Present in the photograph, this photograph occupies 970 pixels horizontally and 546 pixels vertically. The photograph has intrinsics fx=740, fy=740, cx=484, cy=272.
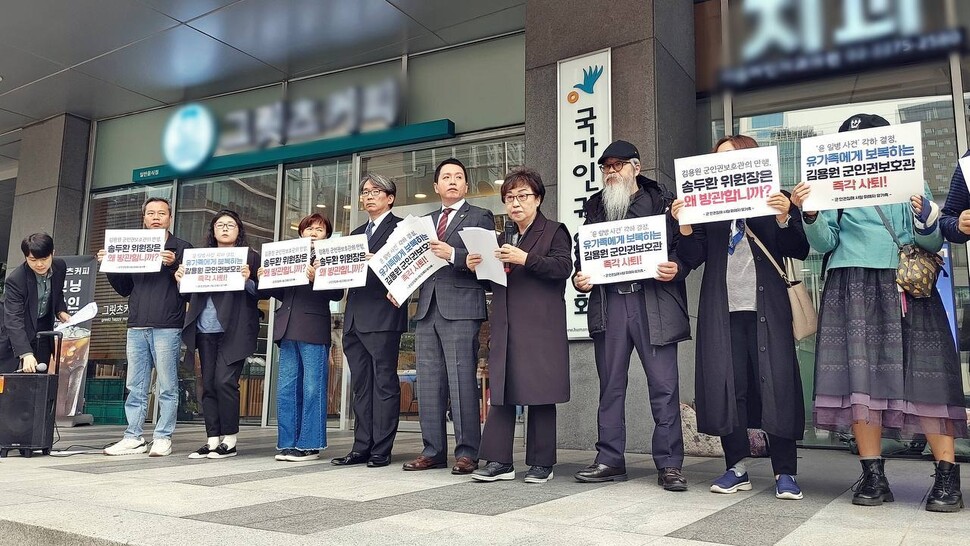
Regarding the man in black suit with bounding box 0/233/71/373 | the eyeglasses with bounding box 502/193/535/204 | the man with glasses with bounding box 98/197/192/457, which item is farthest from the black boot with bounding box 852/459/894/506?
the man in black suit with bounding box 0/233/71/373

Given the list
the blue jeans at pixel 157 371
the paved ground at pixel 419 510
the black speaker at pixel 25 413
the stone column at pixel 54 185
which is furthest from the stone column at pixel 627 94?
the stone column at pixel 54 185

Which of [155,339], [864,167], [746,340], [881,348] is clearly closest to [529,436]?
[746,340]

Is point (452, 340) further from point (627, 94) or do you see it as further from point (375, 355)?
point (627, 94)

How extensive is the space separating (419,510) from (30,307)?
3.91m

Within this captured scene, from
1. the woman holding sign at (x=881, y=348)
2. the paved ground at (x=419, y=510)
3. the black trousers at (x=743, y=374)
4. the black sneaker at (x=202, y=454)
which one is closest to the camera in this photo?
the paved ground at (x=419, y=510)

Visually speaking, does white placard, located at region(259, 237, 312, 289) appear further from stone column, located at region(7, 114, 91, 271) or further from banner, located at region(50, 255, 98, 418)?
stone column, located at region(7, 114, 91, 271)

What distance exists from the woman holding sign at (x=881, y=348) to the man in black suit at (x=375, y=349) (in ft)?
7.84

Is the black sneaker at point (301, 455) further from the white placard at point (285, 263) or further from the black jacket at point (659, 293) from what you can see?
the black jacket at point (659, 293)

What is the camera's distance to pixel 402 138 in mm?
8047

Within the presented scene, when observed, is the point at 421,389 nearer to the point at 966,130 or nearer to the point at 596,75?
the point at 596,75

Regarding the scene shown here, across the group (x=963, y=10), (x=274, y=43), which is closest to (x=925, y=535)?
(x=963, y=10)

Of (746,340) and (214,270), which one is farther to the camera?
(214,270)

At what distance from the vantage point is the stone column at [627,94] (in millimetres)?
5734

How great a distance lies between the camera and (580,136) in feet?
19.9
